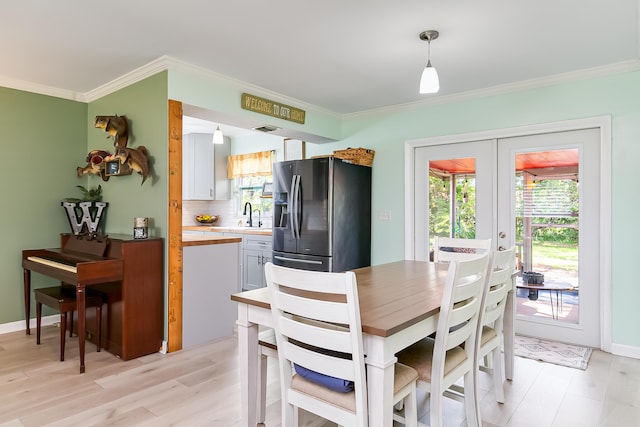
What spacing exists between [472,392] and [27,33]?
139 inches

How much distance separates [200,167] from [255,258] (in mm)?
1936

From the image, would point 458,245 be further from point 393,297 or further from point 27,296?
point 27,296

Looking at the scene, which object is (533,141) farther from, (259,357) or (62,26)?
(62,26)

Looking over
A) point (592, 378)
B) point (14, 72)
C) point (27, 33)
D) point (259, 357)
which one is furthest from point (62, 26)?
point (592, 378)

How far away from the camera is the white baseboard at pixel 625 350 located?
119 inches

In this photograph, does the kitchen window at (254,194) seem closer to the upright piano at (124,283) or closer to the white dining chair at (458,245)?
the upright piano at (124,283)

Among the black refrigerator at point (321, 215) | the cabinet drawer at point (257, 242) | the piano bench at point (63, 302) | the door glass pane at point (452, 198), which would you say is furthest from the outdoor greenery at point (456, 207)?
the piano bench at point (63, 302)

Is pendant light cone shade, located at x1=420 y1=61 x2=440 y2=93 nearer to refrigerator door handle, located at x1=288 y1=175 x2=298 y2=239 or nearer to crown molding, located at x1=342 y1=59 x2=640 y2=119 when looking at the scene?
crown molding, located at x1=342 y1=59 x2=640 y2=119

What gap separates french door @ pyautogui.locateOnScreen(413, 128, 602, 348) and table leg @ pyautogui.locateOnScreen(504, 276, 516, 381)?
3.79ft

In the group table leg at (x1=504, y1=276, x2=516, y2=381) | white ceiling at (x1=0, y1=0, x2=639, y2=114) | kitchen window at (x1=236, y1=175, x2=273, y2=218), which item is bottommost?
table leg at (x1=504, y1=276, x2=516, y2=381)

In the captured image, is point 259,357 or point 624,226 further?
point 624,226

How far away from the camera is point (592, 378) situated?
263 centimetres

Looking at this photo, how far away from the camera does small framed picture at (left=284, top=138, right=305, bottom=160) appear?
205 inches

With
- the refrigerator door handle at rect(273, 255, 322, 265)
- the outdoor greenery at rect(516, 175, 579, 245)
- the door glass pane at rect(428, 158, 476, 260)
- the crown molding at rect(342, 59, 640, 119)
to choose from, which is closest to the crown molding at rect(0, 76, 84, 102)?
the refrigerator door handle at rect(273, 255, 322, 265)
